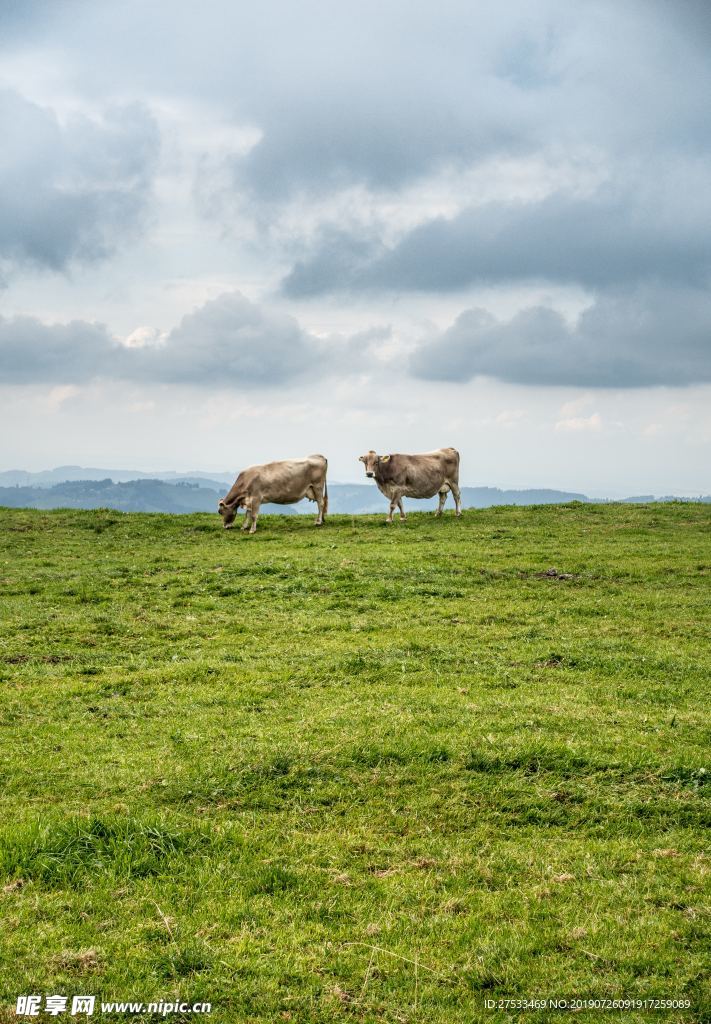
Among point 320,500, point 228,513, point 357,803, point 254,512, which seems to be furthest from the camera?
point 320,500

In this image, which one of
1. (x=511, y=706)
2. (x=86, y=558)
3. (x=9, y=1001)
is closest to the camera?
(x=9, y=1001)

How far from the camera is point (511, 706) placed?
10805mm

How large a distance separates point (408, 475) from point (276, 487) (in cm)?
531

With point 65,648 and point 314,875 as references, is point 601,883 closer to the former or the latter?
point 314,875

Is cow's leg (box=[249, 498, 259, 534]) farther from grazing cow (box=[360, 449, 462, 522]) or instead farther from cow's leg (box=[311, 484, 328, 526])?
grazing cow (box=[360, 449, 462, 522])

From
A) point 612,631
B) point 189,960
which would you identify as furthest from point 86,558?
point 189,960

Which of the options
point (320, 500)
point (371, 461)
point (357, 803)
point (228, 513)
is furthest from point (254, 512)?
point (357, 803)

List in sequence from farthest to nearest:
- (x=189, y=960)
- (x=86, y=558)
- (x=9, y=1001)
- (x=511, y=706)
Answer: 1. (x=86, y=558)
2. (x=511, y=706)
3. (x=189, y=960)
4. (x=9, y=1001)

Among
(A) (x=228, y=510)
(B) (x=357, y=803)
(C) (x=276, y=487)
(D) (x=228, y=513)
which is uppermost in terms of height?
(C) (x=276, y=487)

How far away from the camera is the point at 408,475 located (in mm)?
31484

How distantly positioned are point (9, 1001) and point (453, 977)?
9.74ft

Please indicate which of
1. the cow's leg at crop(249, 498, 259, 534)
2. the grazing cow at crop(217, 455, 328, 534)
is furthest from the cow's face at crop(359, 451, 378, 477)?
the cow's leg at crop(249, 498, 259, 534)

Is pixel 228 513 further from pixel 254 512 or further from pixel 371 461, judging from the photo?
pixel 371 461

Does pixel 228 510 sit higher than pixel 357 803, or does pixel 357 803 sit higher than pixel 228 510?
pixel 228 510
